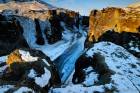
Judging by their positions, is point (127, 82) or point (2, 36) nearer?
point (127, 82)

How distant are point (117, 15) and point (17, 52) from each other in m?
23.9

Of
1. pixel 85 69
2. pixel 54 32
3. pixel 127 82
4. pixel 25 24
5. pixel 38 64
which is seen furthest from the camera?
pixel 54 32

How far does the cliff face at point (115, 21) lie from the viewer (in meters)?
41.2

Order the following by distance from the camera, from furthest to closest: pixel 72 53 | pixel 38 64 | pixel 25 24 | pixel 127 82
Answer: pixel 25 24, pixel 72 53, pixel 38 64, pixel 127 82

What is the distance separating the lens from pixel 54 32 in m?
72.2

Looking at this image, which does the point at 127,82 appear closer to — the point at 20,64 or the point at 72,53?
the point at 20,64

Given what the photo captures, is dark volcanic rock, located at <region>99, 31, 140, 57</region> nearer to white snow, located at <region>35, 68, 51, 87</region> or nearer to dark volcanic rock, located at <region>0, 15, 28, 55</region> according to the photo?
dark volcanic rock, located at <region>0, 15, 28, 55</region>

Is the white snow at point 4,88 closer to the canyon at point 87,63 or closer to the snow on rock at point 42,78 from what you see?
the canyon at point 87,63

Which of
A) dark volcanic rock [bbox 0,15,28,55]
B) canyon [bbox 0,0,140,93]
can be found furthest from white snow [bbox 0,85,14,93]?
dark volcanic rock [bbox 0,15,28,55]

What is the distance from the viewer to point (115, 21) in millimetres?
45438

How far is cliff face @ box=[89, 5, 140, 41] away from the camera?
135ft

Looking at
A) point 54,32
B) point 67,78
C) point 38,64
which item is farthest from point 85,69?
point 54,32

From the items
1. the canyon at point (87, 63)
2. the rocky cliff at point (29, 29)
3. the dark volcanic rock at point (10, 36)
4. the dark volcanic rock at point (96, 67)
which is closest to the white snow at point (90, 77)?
the canyon at point (87, 63)

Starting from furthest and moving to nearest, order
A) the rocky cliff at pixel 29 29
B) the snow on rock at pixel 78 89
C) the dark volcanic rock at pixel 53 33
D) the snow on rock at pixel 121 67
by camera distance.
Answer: the dark volcanic rock at pixel 53 33
the rocky cliff at pixel 29 29
the snow on rock at pixel 121 67
the snow on rock at pixel 78 89
